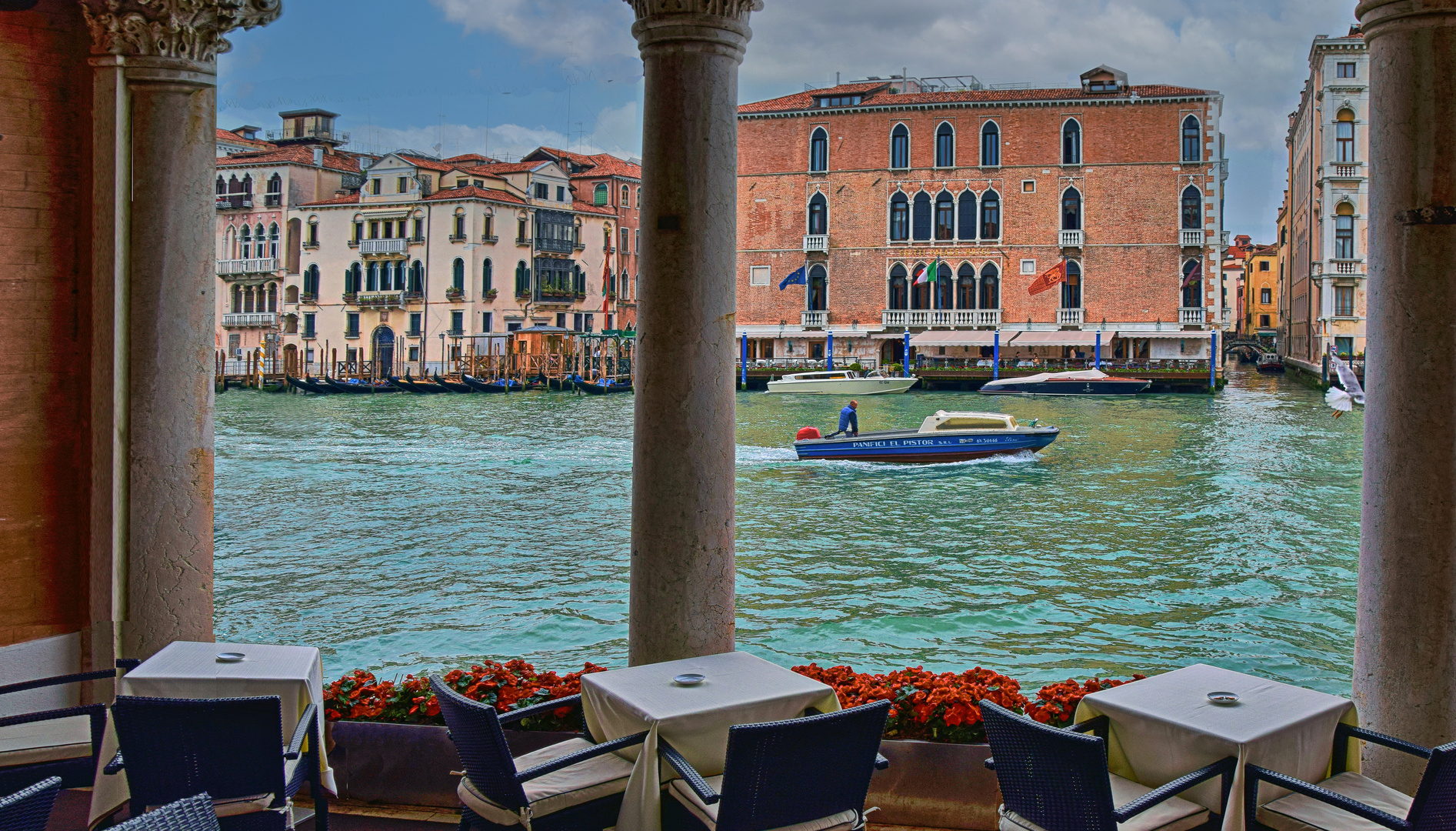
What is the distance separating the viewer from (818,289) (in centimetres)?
3903

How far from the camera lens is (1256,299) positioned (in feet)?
240

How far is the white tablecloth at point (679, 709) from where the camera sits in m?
2.36

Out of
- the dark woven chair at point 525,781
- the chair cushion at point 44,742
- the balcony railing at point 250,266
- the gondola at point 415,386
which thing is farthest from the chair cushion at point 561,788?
the balcony railing at point 250,266

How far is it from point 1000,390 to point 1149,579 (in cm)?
2466

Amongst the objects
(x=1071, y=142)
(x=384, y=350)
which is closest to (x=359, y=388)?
(x=384, y=350)

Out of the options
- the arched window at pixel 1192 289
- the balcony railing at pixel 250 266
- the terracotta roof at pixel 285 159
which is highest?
the terracotta roof at pixel 285 159

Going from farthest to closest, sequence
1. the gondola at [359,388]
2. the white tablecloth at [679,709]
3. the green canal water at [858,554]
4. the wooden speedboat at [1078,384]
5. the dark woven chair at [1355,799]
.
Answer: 1. the gondola at [359,388]
2. the wooden speedboat at [1078,384]
3. the green canal water at [858,554]
4. the white tablecloth at [679,709]
5. the dark woven chair at [1355,799]

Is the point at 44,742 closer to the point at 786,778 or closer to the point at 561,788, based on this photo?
the point at 561,788

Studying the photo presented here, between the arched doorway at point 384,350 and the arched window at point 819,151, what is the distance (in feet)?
51.7

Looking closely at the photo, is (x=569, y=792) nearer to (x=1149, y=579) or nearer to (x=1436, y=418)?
(x=1436, y=418)

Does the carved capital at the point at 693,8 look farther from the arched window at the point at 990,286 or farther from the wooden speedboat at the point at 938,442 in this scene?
the arched window at the point at 990,286

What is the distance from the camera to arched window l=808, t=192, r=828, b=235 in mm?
→ 38500

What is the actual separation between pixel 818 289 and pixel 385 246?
1469 cm

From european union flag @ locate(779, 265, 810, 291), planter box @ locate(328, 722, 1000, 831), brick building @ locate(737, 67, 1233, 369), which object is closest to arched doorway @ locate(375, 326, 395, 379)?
brick building @ locate(737, 67, 1233, 369)
